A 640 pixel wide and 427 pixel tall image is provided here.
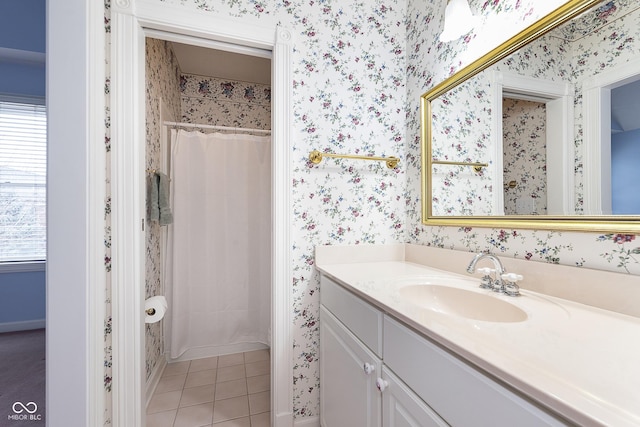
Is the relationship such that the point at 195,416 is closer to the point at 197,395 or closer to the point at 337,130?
the point at 197,395

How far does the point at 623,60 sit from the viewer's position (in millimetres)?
699

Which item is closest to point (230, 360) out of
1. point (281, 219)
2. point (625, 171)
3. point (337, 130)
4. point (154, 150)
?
point (281, 219)

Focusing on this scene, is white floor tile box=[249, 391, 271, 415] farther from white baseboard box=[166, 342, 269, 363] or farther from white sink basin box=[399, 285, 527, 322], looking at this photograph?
white sink basin box=[399, 285, 527, 322]

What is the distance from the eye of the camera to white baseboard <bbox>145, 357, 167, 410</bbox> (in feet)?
5.23

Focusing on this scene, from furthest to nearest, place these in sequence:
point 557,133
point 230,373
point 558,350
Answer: point 230,373, point 557,133, point 558,350

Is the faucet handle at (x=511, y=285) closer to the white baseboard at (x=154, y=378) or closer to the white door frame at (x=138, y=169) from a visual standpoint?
the white door frame at (x=138, y=169)

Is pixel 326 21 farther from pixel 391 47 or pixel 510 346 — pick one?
pixel 510 346

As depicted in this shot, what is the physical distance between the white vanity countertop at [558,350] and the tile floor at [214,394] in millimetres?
1207

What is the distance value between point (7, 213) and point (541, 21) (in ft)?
12.4

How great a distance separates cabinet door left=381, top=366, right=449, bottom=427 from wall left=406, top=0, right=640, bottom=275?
24.3 inches

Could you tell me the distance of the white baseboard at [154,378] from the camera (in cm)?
159

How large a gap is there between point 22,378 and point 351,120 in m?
2.65

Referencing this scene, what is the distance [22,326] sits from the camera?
7.76 ft

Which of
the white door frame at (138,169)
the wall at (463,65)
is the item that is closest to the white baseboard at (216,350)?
the white door frame at (138,169)
